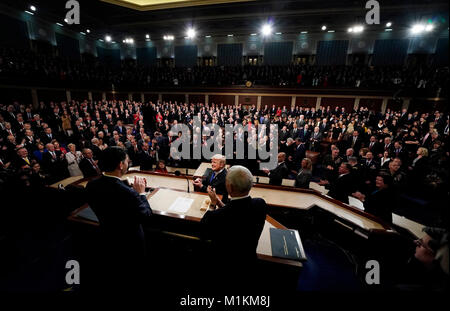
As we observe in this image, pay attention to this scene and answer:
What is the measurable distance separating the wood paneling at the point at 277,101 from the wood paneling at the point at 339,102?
256 cm

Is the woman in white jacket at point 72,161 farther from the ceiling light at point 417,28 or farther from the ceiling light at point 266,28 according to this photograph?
the ceiling light at point 417,28

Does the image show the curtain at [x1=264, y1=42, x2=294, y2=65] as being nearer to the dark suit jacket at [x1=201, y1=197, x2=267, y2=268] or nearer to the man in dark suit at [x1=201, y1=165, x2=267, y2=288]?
the man in dark suit at [x1=201, y1=165, x2=267, y2=288]

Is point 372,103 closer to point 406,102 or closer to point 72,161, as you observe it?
point 406,102

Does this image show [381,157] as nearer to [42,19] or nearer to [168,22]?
[168,22]

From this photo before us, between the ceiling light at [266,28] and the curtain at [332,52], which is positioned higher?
the ceiling light at [266,28]

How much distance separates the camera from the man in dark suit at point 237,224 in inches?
63.8

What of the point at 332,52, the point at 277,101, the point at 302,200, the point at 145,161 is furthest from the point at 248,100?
the point at 302,200

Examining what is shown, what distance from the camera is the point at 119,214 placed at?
1824 mm

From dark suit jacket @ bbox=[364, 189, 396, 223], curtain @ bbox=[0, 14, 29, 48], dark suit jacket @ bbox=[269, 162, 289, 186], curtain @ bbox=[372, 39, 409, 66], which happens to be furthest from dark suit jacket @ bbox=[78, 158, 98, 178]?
curtain @ bbox=[372, 39, 409, 66]

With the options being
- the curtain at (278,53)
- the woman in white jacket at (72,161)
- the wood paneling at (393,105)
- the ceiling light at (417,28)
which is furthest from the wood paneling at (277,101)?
the woman in white jacket at (72,161)

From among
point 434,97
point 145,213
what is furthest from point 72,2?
point 434,97

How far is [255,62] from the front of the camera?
19.5 m
